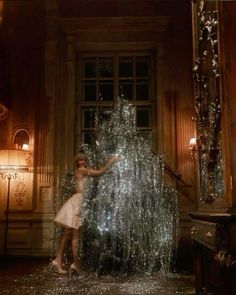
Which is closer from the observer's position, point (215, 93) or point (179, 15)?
point (215, 93)

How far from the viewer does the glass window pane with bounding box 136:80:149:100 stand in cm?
695

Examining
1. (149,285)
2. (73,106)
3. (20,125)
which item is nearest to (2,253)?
(20,125)

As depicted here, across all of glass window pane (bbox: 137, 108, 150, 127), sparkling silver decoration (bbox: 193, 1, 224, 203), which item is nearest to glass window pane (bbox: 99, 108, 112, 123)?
glass window pane (bbox: 137, 108, 150, 127)

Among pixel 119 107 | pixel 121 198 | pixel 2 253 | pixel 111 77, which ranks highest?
pixel 111 77

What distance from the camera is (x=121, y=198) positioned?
4754 mm

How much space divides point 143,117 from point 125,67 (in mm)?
896

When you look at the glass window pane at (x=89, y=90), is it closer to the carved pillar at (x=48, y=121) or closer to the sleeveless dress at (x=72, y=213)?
the carved pillar at (x=48, y=121)

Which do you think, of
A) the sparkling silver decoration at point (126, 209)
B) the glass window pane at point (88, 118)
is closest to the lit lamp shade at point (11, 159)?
the glass window pane at point (88, 118)

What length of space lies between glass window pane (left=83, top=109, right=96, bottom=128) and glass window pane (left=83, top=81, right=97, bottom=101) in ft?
0.67

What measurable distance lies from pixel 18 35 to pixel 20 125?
4.93 ft

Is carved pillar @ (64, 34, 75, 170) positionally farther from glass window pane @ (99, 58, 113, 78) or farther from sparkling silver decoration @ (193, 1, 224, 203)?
sparkling silver decoration @ (193, 1, 224, 203)

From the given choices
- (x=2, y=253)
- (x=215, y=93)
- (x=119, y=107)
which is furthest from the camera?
(x=2, y=253)

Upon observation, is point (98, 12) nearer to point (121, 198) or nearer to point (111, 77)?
point (111, 77)

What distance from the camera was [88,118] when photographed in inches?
271
